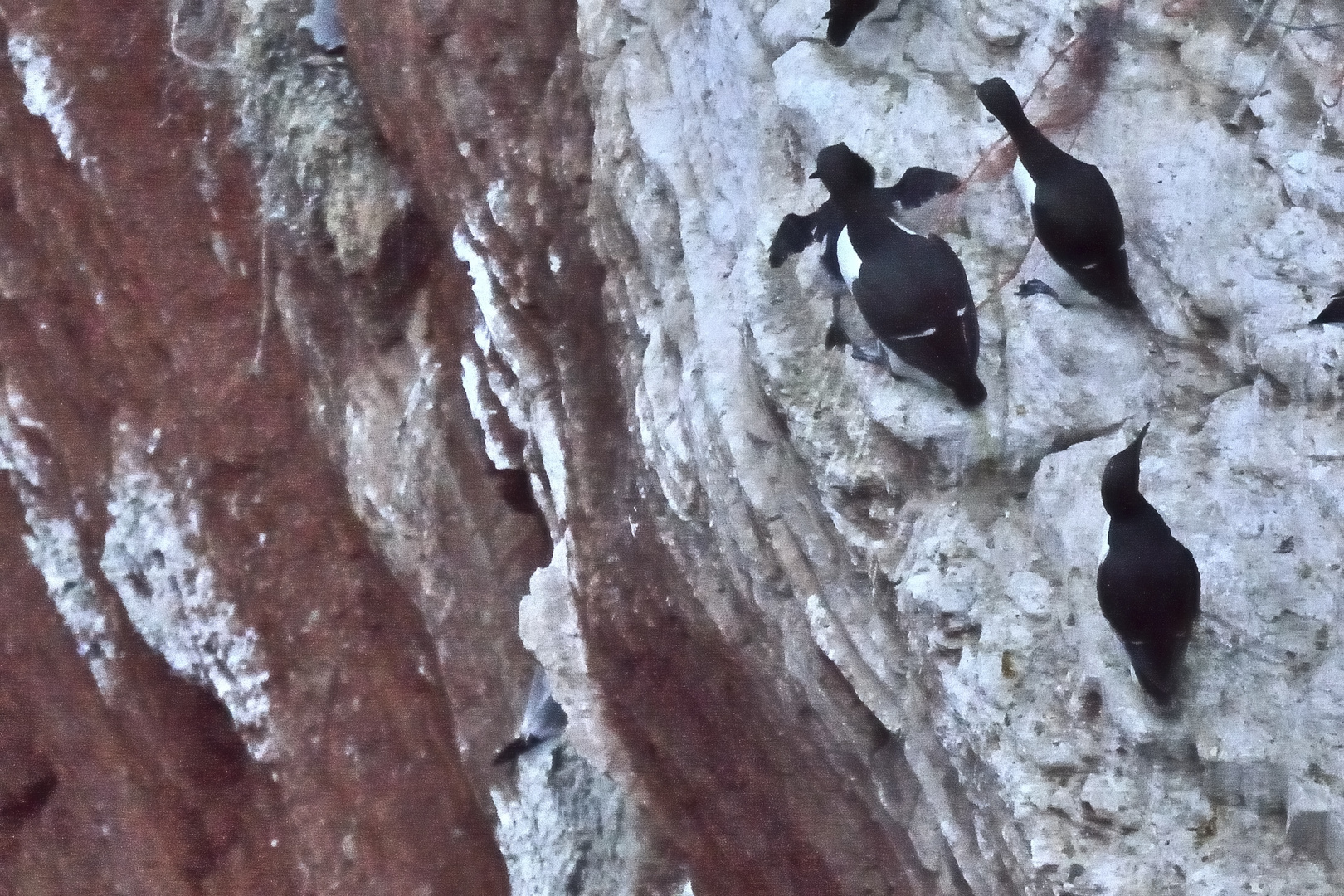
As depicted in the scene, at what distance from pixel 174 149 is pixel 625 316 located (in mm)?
2805

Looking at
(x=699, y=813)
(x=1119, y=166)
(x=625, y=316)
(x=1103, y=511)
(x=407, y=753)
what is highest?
(x=1119, y=166)

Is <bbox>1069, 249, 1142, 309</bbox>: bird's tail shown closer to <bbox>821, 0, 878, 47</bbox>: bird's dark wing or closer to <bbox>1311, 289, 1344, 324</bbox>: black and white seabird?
<bbox>1311, 289, 1344, 324</bbox>: black and white seabird

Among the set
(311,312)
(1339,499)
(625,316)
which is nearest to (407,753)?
(311,312)

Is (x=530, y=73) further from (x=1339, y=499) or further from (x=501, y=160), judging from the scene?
(x=1339, y=499)

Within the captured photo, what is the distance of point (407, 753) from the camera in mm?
5445

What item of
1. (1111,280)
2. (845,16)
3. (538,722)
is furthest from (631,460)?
(1111,280)

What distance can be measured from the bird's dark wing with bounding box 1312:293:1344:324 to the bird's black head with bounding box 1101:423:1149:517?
1.28 feet

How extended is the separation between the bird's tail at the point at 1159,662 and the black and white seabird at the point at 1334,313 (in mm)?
640

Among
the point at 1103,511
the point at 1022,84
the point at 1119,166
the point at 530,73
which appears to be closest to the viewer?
the point at 1103,511

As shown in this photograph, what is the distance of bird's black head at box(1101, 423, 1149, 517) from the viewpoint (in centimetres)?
220

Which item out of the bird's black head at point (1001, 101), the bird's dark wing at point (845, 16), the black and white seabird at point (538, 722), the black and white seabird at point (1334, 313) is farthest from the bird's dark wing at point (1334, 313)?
the black and white seabird at point (538, 722)

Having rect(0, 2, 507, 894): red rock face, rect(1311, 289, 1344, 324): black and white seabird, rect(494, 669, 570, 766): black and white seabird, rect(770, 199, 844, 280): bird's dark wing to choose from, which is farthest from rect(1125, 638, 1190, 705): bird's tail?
rect(0, 2, 507, 894): red rock face

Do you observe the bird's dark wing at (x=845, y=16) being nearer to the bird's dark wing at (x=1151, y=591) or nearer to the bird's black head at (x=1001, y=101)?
the bird's black head at (x=1001, y=101)

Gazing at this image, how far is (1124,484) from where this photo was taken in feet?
7.20
